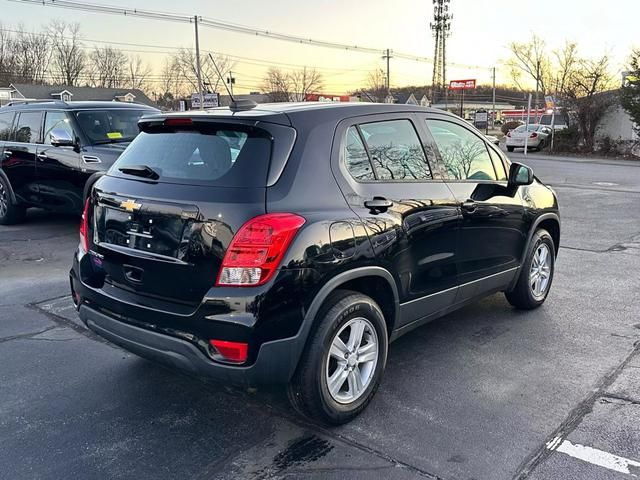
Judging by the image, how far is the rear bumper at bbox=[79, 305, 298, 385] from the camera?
2.80 m

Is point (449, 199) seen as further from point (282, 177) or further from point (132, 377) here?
point (132, 377)

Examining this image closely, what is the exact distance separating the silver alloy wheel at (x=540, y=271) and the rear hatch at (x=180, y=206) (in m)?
3.07

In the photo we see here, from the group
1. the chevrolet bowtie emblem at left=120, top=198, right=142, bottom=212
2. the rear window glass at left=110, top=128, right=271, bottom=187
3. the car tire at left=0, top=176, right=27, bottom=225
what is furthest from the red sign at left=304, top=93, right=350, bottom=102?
the car tire at left=0, top=176, right=27, bottom=225

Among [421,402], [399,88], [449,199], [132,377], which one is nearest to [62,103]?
[132,377]

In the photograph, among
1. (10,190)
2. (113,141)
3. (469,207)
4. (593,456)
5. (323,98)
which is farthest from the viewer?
(10,190)

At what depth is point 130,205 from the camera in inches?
124

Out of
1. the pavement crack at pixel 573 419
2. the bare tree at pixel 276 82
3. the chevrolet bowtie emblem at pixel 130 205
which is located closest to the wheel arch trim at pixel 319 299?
the chevrolet bowtie emblem at pixel 130 205

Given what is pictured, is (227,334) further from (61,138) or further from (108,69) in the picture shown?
(108,69)

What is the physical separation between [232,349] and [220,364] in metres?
0.11

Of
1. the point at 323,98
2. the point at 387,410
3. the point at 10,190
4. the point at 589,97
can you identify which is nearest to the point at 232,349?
the point at 387,410

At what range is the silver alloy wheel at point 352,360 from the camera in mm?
3166

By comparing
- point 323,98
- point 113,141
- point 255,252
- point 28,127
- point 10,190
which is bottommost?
point 10,190

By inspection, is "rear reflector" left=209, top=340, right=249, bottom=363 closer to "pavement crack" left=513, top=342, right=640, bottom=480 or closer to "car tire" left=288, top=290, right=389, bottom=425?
"car tire" left=288, top=290, right=389, bottom=425

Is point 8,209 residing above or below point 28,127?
below
